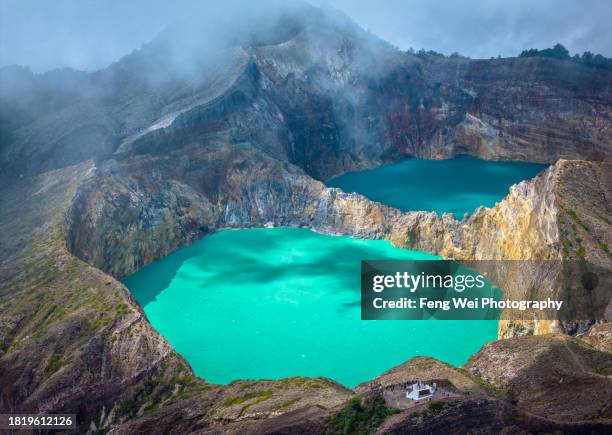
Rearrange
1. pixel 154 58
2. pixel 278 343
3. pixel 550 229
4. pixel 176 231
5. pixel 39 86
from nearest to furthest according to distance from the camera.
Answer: pixel 550 229 < pixel 278 343 < pixel 176 231 < pixel 39 86 < pixel 154 58

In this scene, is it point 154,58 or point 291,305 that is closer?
point 291,305

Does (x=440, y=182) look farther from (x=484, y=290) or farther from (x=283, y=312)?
(x=283, y=312)

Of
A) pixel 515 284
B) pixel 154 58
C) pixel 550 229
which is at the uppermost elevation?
pixel 154 58

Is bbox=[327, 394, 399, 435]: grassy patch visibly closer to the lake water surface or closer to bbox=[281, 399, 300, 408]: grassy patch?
bbox=[281, 399, 300, 408]: grassy patch

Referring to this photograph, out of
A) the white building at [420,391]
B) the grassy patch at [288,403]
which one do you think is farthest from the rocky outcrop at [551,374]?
the grassy patch at [288,403]

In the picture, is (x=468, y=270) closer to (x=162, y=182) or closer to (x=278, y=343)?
(x=278, y=343)

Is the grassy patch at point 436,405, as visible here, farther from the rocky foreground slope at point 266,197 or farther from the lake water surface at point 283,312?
the lake water surface at point 283,312

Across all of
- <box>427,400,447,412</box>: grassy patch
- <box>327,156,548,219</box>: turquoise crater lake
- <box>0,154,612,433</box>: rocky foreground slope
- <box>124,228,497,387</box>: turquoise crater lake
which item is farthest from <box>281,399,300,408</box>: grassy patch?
<box>327,156,548,219</box>: turquoise crater lake

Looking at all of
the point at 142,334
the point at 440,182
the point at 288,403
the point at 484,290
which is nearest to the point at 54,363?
the point at 142,334

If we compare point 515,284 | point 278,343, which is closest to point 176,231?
point 278,343
